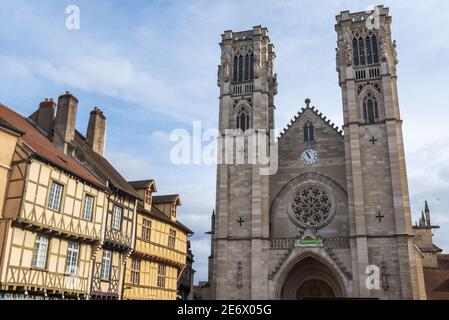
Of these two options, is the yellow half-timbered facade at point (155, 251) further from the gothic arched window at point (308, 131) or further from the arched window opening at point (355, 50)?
the arched window opening at point (355, 50)

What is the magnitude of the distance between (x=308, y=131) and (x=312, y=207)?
581 centimetres

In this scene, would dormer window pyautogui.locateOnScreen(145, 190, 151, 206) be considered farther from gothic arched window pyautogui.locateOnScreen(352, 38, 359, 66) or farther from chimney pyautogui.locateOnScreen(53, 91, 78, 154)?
gothic arched window pyautogui.locateOnScreen(352, 38, 359, 66)

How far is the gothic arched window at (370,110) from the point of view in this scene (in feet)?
99.6

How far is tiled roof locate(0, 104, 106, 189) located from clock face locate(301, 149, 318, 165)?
54.4 ft

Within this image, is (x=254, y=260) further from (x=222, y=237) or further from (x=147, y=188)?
(x=147, y=188)

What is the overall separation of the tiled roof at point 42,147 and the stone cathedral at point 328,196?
13.3m

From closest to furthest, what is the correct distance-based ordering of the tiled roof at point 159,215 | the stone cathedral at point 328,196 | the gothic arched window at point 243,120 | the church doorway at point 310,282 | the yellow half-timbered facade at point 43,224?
the yellow half-timbered facade at point 43,224 → the tiled roof at point 159,215 → the stone cathedral at point 328,196 → the church doorway at point 310,282 → the gothic arched window at point 243,120

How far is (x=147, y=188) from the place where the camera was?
2472 cm

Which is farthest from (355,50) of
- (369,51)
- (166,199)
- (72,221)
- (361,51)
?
(72,221)

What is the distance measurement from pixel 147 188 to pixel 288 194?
11.2 m

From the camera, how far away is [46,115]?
22.0 meters

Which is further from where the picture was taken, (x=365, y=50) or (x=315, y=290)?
(x=365, y=50)

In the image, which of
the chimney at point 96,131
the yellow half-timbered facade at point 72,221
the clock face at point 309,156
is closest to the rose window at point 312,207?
the clock face at point 309,156

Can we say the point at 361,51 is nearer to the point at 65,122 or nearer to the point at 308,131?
the point at 308,131
